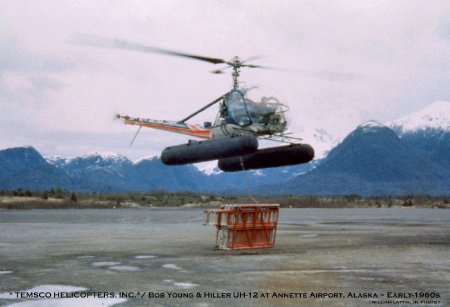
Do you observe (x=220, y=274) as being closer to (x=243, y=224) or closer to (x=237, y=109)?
(x=243, y=224)

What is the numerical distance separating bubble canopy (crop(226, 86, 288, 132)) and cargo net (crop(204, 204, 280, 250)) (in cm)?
326

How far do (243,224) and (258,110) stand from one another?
452 centimetres

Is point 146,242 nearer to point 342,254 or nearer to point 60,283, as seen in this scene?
point 342,254

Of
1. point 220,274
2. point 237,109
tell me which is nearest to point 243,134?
point 237,109

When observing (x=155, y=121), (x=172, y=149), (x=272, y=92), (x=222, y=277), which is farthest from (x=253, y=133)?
(x=222, y=277)

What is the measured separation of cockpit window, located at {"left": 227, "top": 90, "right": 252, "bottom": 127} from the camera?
2350 cm

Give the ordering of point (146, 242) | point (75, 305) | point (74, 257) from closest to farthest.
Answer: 1. point (75, 305)
2. point (74, 257)
3. point (146, 242)

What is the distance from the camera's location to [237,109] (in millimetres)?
23812

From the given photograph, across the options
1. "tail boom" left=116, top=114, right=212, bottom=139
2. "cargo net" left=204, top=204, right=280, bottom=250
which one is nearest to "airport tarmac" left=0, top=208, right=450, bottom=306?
"cargo net" left=204, top=204, right=280, bottom=250

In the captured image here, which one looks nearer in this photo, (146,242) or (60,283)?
(60,283)

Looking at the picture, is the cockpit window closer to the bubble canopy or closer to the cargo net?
the bubble canopy

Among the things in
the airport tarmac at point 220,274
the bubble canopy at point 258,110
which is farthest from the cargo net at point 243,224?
the bubble canopy at point 258,110

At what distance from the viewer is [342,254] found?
69.9 ft

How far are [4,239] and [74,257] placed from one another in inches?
377
